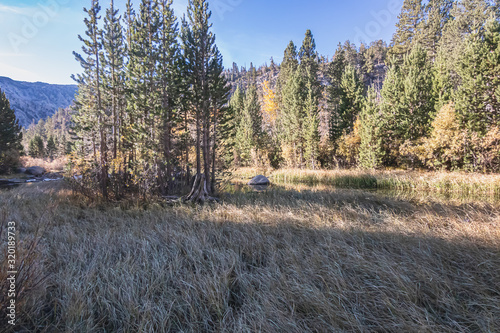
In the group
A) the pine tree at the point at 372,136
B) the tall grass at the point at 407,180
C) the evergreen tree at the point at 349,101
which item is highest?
the evergreen tree at the point at 349,101

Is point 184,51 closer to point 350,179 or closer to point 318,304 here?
point 318,304

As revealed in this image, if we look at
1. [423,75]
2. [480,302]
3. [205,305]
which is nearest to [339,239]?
[480,302]

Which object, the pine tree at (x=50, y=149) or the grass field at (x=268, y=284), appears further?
the pine tree at (x=50, y=149)

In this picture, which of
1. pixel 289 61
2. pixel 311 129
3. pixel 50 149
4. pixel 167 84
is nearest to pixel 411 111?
pixel 311 129

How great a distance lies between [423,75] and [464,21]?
2646 cm

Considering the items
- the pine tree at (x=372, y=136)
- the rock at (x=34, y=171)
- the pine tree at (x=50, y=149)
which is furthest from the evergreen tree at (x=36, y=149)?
the pine tree at (x=372, y=136)

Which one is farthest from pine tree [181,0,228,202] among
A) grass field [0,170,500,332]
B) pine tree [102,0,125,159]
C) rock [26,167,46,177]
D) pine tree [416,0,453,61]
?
pine tree [416,0,453,61]

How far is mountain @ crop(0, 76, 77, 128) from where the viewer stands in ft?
484

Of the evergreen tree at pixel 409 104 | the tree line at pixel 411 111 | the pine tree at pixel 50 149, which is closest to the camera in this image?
the tree line at pixel 411 111

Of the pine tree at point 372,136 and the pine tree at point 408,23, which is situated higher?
the pine tree at point 408,23

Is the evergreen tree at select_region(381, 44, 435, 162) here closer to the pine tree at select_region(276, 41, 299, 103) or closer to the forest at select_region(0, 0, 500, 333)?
the forest at select_region(0, 0, 500, 333)

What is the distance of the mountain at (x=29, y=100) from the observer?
5812 inches

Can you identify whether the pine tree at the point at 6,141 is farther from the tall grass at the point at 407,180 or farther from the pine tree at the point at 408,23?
the pine tree at the point at 408,23

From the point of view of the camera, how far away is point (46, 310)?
2.31 metres
